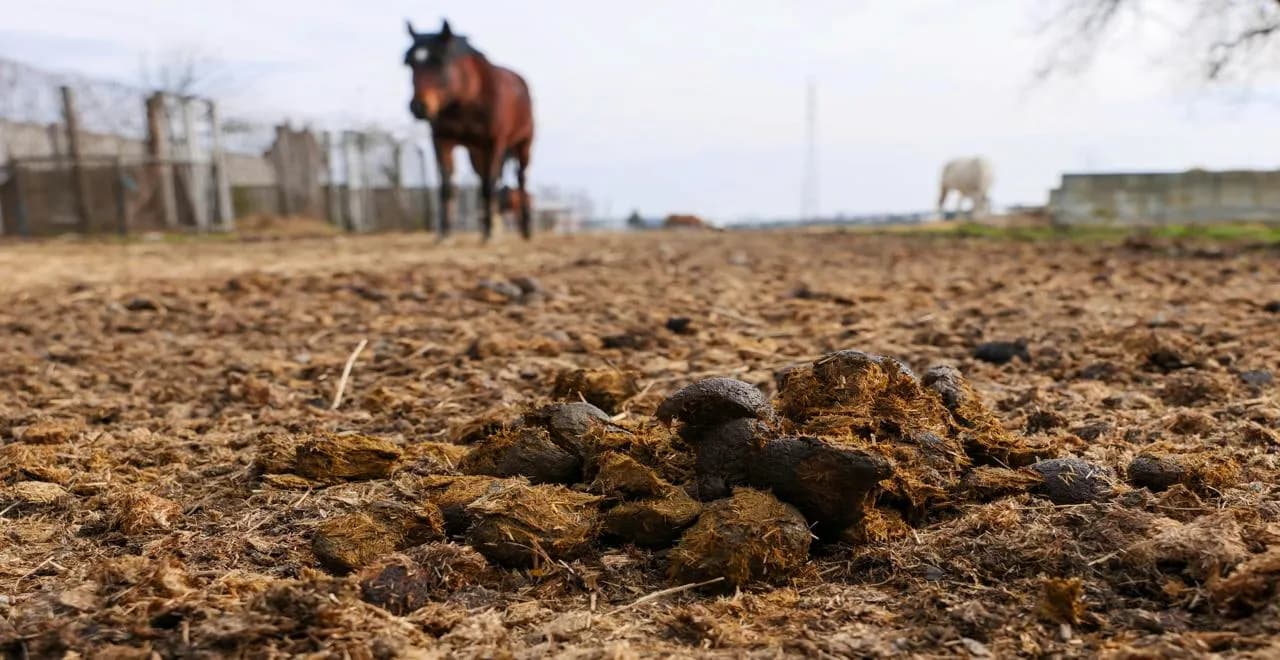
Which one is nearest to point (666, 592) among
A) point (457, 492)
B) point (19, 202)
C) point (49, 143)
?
point (457, 492)

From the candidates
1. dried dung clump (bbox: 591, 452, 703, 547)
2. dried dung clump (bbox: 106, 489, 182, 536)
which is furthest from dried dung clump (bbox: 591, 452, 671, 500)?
dried dung clump (bbox: 106, 489, 182, 536)

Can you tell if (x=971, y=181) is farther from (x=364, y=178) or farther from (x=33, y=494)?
(x=33, y=494)

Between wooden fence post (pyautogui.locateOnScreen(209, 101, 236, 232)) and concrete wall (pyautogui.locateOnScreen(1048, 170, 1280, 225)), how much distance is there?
53.5ft

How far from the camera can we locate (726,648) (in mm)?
1642

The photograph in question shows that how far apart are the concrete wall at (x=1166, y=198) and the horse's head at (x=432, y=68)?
1169 cm

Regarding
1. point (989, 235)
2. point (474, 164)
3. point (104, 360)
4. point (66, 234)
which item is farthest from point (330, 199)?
point (104, 360)

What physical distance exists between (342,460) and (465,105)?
9.76 meters

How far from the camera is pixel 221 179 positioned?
19.5 meters

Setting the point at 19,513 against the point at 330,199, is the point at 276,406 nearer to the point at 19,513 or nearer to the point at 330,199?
the point at 19,513

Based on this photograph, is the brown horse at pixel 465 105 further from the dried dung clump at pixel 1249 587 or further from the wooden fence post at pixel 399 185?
the dried dung clump at pixel 1249 587

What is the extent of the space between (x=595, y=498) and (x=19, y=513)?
1457 mm

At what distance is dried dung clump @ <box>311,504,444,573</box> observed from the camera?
76.7 inches

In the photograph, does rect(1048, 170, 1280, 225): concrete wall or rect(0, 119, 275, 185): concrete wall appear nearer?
rect(1048, 170, 1280, 225): concrete wall

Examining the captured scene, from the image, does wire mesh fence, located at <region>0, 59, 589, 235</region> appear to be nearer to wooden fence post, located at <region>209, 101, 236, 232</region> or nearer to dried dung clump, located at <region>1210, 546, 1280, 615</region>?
wooden fence post, located at <region>209, 101, 236, 232</region>
